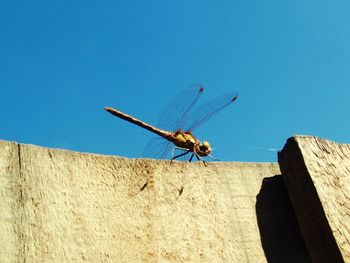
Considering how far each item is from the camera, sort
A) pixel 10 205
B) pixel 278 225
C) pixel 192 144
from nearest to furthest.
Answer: pixel 10 205, pixel 278 225, pixel 192 144

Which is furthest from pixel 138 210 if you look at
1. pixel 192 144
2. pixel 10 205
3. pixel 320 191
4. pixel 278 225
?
pixel 192 144

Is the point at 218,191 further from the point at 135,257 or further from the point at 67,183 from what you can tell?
the point at 67,183

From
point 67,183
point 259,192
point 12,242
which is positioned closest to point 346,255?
point 259,192

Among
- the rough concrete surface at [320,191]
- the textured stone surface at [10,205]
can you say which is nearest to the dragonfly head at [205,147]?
the rough concrete surface at [320,191]

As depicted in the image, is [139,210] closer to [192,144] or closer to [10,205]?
[10,205]

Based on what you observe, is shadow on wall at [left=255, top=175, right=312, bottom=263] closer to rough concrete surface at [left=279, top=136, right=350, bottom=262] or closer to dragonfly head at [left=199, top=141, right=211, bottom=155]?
rough concrete surface at [left=279, top=136, right=350, bottom=262]

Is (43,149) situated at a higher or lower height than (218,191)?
higher

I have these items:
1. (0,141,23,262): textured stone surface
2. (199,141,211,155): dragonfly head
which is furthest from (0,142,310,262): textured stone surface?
(199,141,211,155): dragonfly head

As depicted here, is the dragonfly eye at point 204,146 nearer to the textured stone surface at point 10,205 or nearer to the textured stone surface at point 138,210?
the textured stone surface at point 138,210
